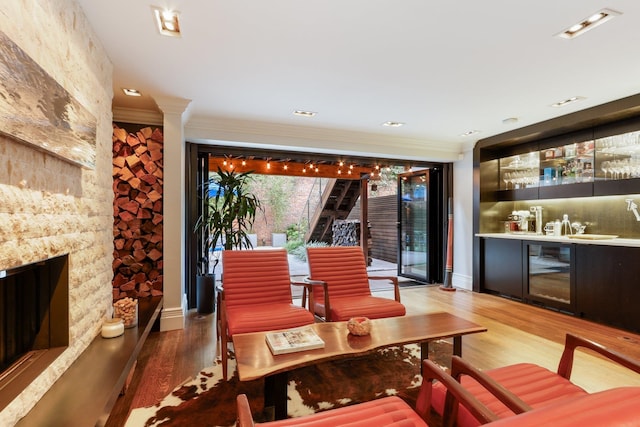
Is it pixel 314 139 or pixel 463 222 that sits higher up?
pixel 314 139

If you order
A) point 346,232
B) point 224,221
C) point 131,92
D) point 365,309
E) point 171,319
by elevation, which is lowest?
point 171,319

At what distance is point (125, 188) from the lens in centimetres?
347

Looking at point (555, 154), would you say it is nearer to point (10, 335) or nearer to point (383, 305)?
point (383, 305)

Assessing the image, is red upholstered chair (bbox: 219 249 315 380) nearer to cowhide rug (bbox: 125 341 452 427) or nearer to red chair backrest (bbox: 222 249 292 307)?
red chair backrest (bbox: 222 249 292 307)

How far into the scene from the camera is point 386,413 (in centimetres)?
129

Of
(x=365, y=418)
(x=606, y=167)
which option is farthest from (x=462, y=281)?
(x=365, y=418)

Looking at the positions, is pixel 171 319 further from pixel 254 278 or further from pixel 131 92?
pixel 131 92

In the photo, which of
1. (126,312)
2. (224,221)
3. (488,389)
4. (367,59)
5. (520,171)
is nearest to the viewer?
(488,389)

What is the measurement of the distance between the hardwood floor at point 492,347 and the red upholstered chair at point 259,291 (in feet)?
1.65

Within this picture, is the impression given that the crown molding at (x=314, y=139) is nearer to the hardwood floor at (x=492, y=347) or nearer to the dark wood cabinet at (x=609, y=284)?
the hardwood floor at (x=492, y=347)

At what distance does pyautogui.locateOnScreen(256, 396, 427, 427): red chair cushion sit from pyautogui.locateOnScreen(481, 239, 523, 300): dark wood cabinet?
13.4 ft

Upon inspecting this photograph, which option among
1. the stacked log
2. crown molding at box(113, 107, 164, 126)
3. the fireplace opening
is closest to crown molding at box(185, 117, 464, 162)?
crown molding at box(113, 107, 164, 126)

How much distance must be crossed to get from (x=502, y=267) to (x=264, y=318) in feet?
12.9

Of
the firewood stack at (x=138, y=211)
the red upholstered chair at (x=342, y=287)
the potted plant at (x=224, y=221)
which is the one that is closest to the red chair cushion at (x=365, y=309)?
the red upholstered chair at (x=342, y=287)
